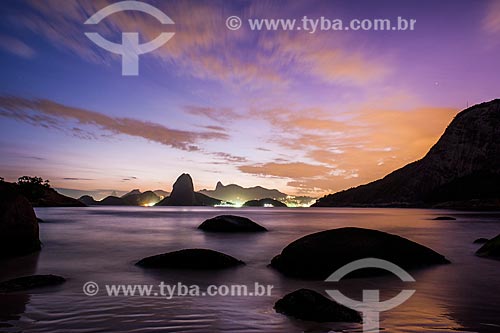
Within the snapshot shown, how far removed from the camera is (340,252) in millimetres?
12578

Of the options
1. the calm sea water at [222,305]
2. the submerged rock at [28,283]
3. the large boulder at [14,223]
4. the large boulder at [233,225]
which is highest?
the large boulder at [14,223]

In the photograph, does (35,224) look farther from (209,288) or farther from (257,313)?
(257,313)

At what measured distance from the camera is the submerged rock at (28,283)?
8961 mm

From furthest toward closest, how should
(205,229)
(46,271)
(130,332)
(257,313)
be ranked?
(205,229) → (46,271) → (257,313) → (130,332)

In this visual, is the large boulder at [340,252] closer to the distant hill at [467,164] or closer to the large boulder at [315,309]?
the large boulder at [315,309]

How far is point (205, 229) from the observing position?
36656mm

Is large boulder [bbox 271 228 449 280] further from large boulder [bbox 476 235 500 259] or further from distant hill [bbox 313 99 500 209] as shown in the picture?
distant hill [bbox 313 99 500 209]

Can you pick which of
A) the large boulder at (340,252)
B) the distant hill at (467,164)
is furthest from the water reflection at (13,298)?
the distant hill at (467,164)

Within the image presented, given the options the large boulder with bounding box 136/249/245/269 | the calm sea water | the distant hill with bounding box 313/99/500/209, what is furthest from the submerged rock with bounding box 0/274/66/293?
the distant hill with bounding box 313/99/500/209

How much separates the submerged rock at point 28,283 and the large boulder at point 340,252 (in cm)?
745

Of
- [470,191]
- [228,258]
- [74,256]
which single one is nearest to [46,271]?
[74,256]

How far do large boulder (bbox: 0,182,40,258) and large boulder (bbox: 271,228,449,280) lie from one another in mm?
11236

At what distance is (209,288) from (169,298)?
4.80ft

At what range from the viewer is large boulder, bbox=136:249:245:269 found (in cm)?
1306
